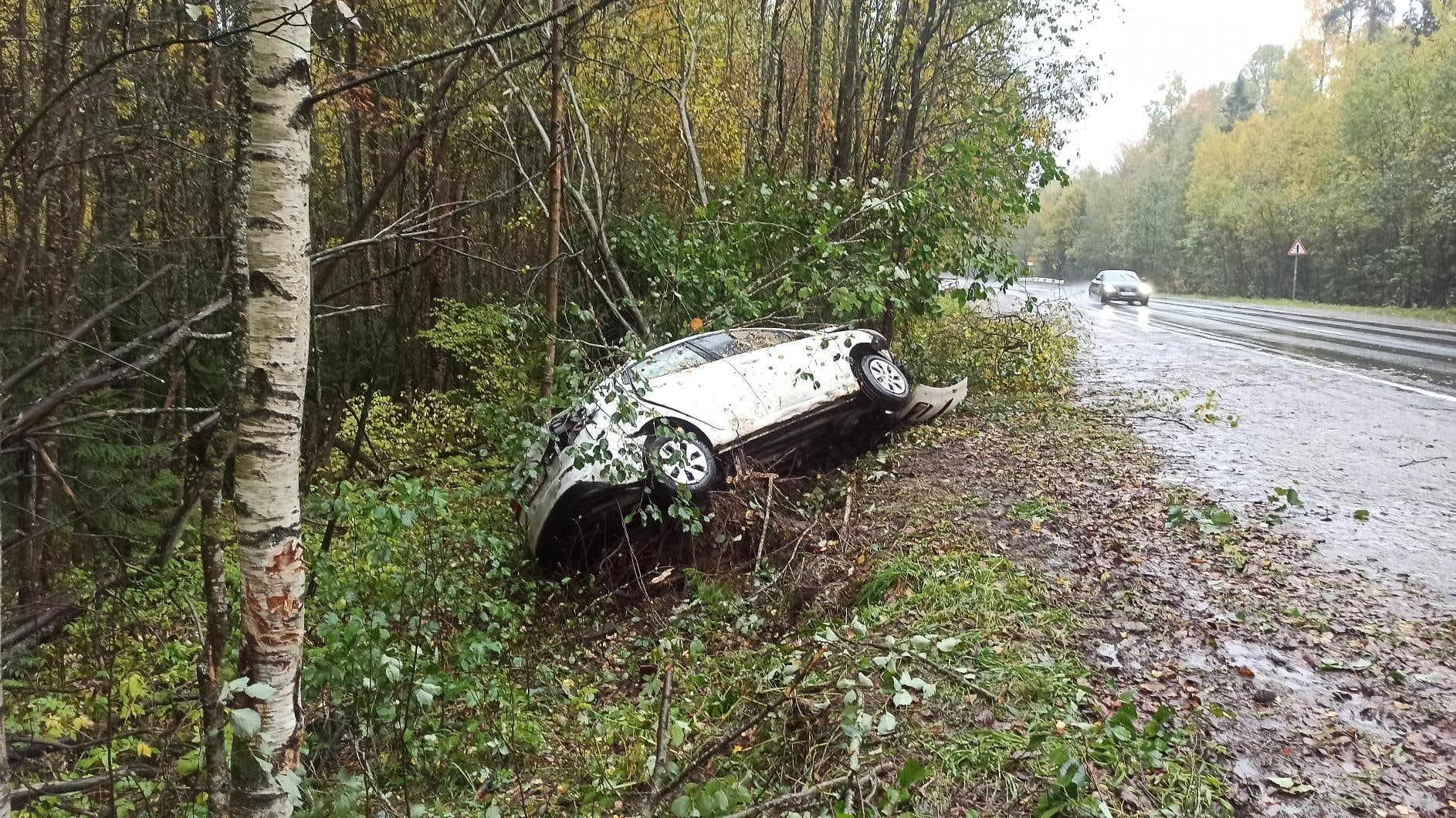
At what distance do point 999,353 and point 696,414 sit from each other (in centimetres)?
588

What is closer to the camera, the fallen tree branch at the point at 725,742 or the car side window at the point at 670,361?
the fallen tree branch at the point at 725,742

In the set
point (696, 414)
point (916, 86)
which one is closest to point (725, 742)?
point (696, 414)

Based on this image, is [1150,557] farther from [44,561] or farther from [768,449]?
[44,561]

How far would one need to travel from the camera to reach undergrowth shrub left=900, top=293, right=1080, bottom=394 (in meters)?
10.8

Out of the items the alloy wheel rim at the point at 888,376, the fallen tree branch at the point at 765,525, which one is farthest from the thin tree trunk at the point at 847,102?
the fallen tree branch at the point at 765,525

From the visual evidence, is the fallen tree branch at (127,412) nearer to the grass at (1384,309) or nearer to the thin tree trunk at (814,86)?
the thin tree trunk at (814,86)

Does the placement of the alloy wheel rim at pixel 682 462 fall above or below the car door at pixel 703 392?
below

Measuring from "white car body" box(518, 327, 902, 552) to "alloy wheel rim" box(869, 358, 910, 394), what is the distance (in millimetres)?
186

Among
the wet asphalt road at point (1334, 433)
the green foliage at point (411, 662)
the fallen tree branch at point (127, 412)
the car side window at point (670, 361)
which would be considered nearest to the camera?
the fallen tree branch at point (127, 412)

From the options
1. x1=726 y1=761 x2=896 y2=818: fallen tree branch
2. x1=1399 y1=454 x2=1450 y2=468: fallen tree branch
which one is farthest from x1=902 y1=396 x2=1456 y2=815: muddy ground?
x1=1399 y1=454 x2=1450 y2=468: fallen tree branch

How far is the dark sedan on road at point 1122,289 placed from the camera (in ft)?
89.8

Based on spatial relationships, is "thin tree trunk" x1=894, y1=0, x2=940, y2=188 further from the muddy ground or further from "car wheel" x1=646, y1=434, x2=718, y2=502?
the muddy ground

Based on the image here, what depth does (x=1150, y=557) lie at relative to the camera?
5.16 metres

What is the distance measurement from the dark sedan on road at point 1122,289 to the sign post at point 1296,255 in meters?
4.34
